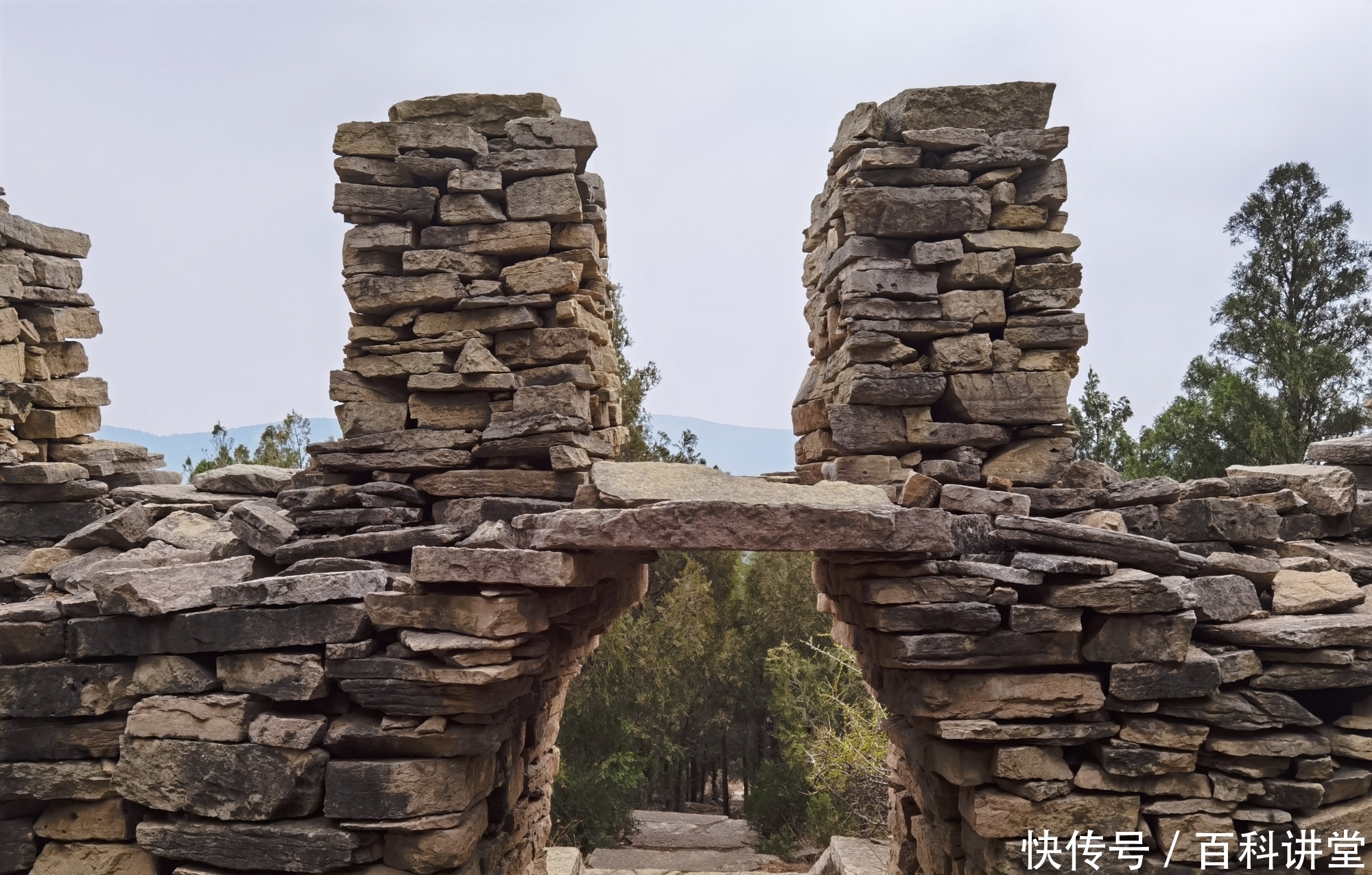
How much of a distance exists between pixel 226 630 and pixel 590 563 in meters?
1.90

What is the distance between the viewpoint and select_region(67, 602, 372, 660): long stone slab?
5.21m

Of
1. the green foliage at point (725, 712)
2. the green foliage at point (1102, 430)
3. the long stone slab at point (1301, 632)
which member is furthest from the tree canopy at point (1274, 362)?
the long stone slab at point (1301, 632)

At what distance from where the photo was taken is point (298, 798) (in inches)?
201

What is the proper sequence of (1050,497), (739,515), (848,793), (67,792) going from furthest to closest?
(848,793) → (1050,497) → (67,792) → (739,515)

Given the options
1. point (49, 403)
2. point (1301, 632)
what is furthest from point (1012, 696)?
point (49, 403)

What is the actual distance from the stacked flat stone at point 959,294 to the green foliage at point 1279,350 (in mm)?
10465

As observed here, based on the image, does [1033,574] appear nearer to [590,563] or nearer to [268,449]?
[590,563]

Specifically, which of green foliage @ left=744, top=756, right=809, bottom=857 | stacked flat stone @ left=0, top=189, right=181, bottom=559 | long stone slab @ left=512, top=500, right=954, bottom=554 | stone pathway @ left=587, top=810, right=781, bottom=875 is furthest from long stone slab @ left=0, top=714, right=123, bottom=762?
green foliage @ left=744, top=756, right=809, bottom=857

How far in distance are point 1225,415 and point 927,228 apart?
482 inches

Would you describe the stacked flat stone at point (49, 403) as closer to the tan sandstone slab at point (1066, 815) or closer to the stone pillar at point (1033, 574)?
the stone pillar at point (1033, 574)

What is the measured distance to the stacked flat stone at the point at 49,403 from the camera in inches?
285

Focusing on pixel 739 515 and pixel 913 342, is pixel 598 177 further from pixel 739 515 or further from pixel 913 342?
pixel 739 515

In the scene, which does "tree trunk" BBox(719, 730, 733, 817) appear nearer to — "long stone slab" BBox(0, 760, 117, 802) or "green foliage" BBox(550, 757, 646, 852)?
"green foliage" BBox(550, 757, 646, 852)

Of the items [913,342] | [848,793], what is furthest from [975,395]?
[848,793]
